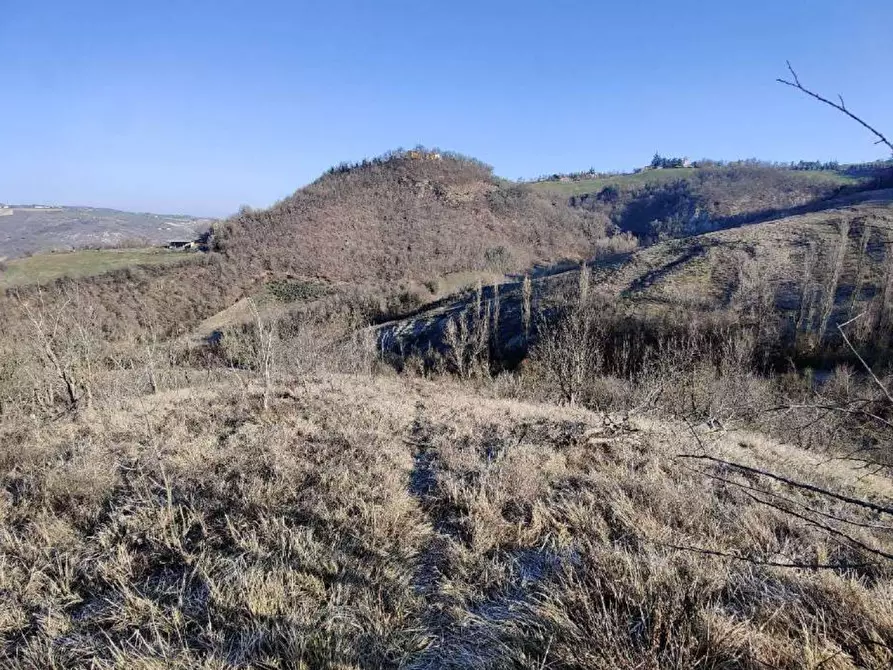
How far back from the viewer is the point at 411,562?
10.8 ft

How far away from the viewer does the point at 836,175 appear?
106 meters

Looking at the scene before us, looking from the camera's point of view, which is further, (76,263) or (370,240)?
(370,240)

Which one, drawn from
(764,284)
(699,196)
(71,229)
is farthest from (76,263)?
(699,196)

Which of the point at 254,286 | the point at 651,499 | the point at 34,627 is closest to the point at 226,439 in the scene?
the point at 34,627

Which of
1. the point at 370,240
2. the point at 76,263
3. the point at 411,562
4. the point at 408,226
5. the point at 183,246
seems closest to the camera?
the point at 411,562

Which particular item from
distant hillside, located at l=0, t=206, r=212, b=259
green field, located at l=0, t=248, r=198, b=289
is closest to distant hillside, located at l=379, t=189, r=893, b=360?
green field, located at l=0, t=248, r=198, b=289

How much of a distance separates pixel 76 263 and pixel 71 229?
10573 centimetres

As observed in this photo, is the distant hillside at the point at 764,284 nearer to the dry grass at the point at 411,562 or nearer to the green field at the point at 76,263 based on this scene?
the dry grass at the point at 411,562

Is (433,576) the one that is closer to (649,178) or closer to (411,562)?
(411,562)

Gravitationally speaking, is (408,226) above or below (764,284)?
above

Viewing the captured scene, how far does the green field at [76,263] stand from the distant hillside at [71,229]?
35.3 meters

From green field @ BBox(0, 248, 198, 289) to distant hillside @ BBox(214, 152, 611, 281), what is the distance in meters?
8.88

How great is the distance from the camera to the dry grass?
226 cm

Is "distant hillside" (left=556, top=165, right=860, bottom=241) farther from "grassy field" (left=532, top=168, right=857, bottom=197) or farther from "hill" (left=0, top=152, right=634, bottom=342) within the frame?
"hill" (left=0, top=152, right=634, bottom=342)
